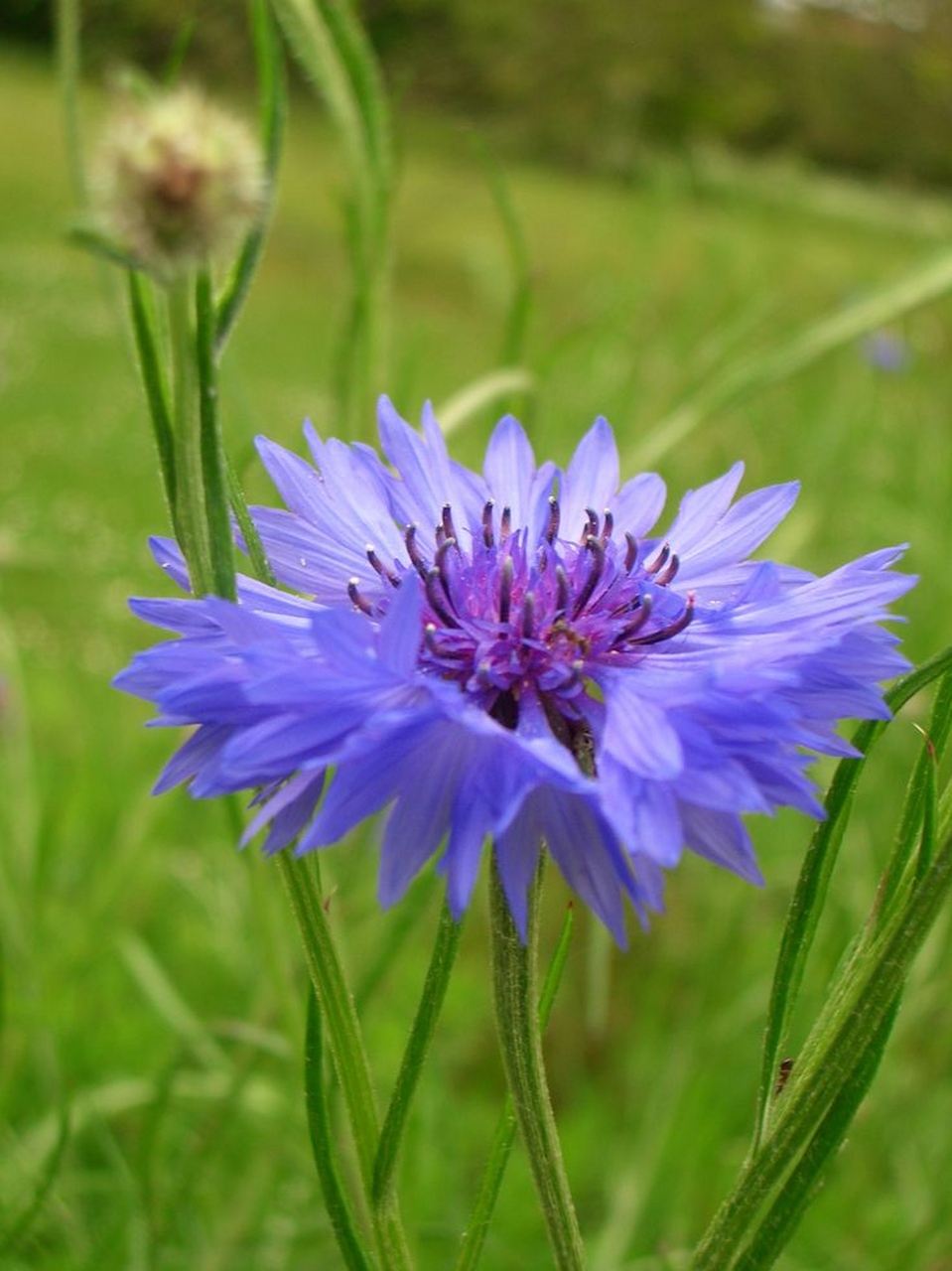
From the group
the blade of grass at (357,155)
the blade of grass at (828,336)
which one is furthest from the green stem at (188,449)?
the blade of grass at (828,336)

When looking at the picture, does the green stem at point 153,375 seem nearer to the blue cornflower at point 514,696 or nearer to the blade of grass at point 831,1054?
the blue cornflower at point 514,696

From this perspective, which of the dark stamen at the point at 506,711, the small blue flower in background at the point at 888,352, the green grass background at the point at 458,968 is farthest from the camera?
the small blue flower in background at the point at 888,352

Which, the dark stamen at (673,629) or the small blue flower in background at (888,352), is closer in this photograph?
the dark stamen at (673,629)

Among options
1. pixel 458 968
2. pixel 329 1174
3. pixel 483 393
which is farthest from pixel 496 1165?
pixel 458 968

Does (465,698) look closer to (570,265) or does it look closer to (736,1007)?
(736,1007)

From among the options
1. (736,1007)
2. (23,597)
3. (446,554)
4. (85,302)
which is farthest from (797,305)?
(446,554)

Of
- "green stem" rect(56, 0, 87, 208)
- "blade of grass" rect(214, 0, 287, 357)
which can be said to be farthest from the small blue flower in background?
"blade of grass" rect(214, 0, 287, 357)
